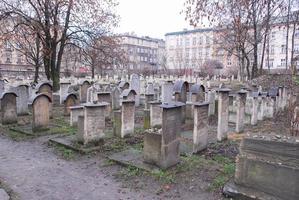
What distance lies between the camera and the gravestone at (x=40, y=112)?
8.90 m

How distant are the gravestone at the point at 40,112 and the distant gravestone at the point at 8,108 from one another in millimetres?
2009

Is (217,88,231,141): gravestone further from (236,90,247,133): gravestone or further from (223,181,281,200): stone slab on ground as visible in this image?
(223,181,281,200): stone slab on ground

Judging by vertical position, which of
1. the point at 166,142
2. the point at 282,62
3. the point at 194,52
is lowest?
A: the point at 166,142

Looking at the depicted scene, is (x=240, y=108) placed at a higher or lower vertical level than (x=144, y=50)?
lower

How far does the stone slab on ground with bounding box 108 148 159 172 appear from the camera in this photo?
18.6 ft

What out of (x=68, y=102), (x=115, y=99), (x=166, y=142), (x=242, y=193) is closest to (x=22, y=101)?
(x=68, y=102)

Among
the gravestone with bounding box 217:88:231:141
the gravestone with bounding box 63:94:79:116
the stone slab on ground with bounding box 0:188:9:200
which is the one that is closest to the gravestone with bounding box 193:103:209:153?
the gravestone with bounding box 217:88:231:141

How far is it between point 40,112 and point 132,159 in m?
4.56

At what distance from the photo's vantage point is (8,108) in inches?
407

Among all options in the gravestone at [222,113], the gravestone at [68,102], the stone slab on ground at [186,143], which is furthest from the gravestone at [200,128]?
the gravestone at [68,102]

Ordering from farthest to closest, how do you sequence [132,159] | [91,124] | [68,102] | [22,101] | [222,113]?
1. [68,102]
2. [22,101]
3. [222,113]
4. [91,124]
5. [132,159]

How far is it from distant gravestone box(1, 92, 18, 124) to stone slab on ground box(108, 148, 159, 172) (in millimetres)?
6034

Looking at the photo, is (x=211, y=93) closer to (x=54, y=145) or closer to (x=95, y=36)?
(x=54, y=145)

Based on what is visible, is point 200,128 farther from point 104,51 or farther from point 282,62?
point 282,62
